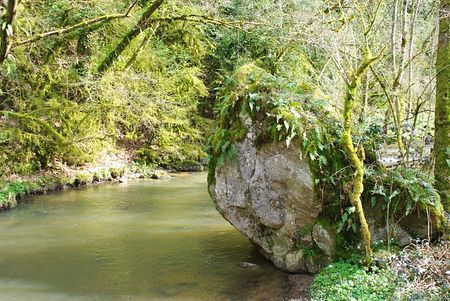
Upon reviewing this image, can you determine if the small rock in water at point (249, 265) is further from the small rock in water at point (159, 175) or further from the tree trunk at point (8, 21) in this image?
the small rock in water at point (159, 175)

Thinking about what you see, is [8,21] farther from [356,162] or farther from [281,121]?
[356,162]

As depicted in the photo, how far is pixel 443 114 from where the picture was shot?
6391mm

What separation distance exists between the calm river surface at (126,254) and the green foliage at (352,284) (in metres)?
0.72

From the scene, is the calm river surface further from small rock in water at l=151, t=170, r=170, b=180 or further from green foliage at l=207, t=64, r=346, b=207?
small rock in water at l=151, t=170, r=170, b=180

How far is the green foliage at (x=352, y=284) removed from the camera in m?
5.33

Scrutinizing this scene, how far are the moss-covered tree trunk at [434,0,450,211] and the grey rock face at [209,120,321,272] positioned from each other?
177 cm

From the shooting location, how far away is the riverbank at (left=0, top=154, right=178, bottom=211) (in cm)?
1341

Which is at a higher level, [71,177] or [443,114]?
[443,114]

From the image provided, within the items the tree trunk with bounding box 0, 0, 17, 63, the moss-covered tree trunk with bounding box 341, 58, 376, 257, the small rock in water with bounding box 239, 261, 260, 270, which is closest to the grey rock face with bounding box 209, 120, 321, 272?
the small rock in water with bounding box 239, 261, 260, 270

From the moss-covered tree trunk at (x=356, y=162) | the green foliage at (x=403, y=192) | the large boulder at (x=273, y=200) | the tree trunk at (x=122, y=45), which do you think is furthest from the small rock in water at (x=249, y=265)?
the tree trunk at (x=122, y=45)

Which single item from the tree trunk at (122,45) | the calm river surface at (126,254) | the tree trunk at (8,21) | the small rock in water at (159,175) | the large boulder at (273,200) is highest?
the tree trunk at (122,45)

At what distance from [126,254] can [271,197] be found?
3.13 meters

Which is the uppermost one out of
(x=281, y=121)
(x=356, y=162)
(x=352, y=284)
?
(x=281, y=121)

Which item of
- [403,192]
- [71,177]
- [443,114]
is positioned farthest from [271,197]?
[71,177]
